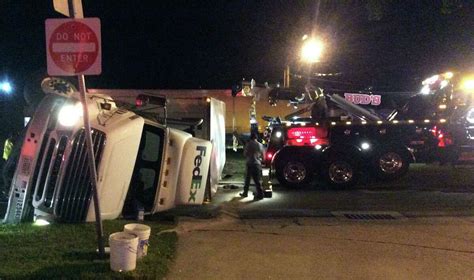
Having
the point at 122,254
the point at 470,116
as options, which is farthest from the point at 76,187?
the point at 470,116

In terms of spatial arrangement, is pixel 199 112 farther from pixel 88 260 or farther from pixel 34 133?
pixel 88 260

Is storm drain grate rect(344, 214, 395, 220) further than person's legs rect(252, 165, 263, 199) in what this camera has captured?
No

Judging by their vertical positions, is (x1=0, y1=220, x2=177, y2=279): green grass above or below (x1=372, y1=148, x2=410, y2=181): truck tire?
below

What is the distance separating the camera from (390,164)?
577 inches

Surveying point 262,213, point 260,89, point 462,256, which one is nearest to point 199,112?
point 262,213

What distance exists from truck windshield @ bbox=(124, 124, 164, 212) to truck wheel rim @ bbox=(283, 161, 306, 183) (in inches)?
165

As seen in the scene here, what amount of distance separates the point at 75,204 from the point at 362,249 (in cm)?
408

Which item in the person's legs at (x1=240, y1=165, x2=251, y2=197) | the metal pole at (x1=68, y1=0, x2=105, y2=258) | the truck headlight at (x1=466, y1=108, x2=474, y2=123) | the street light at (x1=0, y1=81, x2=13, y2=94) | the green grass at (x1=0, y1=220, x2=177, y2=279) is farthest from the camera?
the street light at (x1=0, y1=81, x2=13, y2=94)

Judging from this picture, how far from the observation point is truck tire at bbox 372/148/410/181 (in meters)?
A: 14.6

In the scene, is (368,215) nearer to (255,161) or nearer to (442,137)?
(255,161)

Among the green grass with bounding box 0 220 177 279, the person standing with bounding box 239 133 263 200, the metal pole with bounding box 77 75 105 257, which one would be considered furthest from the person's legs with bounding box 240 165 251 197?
the metal pole with bounding box 77 75 105 257

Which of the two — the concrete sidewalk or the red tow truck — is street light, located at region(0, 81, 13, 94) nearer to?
the red tow truck

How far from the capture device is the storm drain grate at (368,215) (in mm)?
10031

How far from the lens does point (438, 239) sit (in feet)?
26.7
